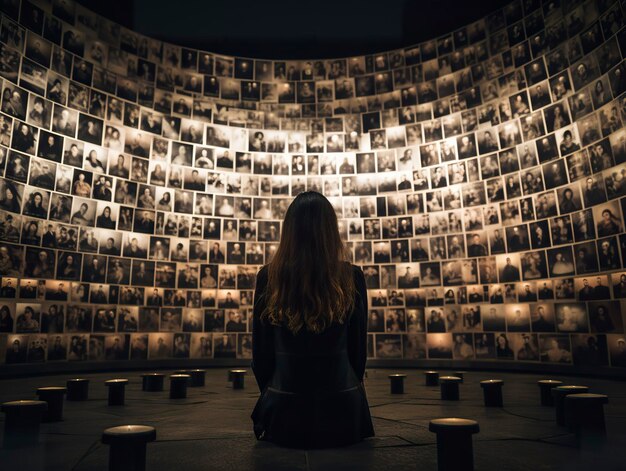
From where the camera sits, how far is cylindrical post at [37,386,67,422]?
4.70 m

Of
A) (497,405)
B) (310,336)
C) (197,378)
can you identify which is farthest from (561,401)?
(197,378)

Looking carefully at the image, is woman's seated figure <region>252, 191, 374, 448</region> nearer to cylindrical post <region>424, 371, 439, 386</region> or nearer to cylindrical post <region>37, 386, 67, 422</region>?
cylindrical post <region>37, 386, 67, 422</region>

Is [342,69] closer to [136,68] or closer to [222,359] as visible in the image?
[136,68]

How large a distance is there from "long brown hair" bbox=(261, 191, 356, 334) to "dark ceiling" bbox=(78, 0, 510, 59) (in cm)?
1127

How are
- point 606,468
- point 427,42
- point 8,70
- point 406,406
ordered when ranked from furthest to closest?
point 427,42 → point 8,70 → point 406,406 → point 606,468

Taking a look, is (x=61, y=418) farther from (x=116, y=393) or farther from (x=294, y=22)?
(x=294, y=22)

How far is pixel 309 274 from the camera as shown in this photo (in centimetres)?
351

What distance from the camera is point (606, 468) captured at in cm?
291

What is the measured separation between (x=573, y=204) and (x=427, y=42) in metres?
6.75

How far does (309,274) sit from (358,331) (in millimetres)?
638

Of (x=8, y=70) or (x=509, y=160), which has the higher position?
(x=8, y=70)

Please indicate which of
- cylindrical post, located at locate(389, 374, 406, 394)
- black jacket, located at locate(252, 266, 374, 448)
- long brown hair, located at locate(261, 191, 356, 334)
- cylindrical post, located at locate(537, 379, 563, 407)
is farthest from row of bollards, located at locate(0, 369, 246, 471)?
cylindrical post, located at locate(537, 379, 563, 407)

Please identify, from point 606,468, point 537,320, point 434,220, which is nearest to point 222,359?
point 434,220

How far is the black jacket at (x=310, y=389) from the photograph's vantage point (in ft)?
11.2
